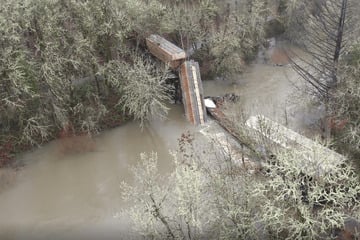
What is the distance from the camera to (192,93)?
27.9 metres

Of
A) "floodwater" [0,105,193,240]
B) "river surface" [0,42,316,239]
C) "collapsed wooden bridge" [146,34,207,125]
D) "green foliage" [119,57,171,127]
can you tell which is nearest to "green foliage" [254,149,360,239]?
"river surface" [0,42,316,239]

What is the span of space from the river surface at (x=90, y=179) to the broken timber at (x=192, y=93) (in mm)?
888

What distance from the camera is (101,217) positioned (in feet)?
70.7

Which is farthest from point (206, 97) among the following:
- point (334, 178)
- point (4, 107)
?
point (334, 178)

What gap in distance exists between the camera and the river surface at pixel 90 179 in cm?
2120

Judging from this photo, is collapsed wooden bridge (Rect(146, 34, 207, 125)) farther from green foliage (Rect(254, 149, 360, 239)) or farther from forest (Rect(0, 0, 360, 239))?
green foliage (Rect(254, 149, 360, 239))

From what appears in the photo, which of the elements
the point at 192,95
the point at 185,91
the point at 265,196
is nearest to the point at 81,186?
the point at 185,91

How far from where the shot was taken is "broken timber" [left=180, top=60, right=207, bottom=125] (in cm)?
2780

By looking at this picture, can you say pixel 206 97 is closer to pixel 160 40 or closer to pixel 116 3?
pixel 160 40

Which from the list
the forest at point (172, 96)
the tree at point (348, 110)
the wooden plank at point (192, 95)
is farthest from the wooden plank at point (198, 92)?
the tree at point (348, 110)

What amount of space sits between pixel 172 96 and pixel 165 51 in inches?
145

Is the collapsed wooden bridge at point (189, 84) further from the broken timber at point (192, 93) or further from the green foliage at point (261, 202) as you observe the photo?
the green foliage at point (261, 202)

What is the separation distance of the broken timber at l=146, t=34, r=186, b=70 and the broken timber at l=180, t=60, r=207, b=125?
55cm

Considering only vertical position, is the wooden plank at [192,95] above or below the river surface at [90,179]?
above
